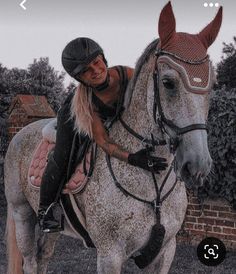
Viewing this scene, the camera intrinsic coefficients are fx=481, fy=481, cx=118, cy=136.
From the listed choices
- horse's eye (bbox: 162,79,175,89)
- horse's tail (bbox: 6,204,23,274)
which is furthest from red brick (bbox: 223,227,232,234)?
horse's eye (bbox: 162,79,175,89)

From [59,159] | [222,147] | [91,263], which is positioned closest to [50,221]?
[59,159]

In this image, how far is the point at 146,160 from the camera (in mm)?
3129

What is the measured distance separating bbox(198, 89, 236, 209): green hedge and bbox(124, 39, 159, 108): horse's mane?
400 centimetres

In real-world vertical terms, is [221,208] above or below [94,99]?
below

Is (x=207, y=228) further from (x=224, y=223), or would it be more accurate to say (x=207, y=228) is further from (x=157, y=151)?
(x=157, y=151)

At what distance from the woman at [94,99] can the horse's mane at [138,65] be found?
0.24 ft

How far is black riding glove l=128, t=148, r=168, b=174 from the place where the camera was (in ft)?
10.3

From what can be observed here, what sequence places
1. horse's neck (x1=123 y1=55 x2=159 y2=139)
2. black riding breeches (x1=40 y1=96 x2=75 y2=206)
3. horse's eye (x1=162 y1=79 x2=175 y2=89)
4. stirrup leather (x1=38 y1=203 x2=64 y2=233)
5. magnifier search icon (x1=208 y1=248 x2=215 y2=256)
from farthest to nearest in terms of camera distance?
magnifier search icon (x1=208 y1=248 x2=215 y2=256)
stirrup leather (x1=38 y1=203 x2=64 y2=233)
black riding breeches (x1=40 y1=96 x2=75 y2=206)
horse's neck (x1=123 y1=55 x2=159 y2=139)
horse's eye (x1=162 y1=79 x2=175 y2=89)

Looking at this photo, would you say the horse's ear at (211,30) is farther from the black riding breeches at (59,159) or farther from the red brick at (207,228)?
the red brick at (207,228)

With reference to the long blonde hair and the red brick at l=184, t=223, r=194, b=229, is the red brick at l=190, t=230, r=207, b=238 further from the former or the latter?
the long blonde hair

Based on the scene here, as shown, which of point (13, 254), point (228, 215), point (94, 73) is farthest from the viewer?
point (228, 215)

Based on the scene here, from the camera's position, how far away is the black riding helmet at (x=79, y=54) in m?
3.26

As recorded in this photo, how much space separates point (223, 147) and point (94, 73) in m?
4.27

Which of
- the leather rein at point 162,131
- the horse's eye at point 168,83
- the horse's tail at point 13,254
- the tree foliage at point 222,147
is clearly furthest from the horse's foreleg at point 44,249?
the tree foliage at point 222,147
